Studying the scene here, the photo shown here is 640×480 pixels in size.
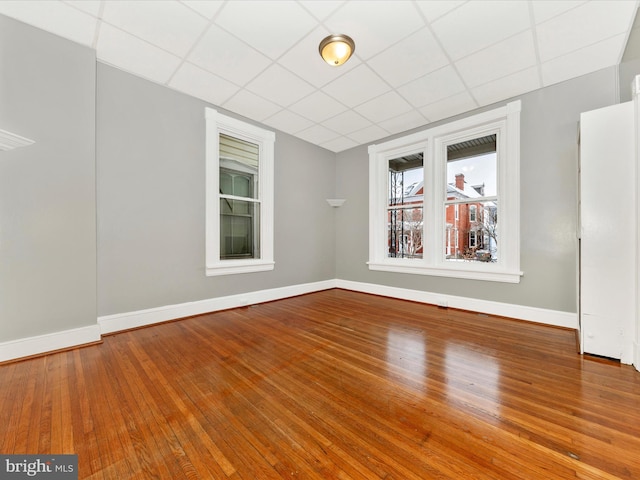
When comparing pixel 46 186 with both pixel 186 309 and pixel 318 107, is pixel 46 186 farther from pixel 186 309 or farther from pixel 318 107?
Result: pixel 318 107

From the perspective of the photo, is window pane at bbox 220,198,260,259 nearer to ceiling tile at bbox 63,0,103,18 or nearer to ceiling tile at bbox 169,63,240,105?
ceiling tile at bbox 169,63,240,105

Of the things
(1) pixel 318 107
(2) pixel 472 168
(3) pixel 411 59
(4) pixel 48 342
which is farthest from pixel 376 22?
(4) pixel 48 342

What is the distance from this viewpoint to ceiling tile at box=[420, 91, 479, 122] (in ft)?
10.8

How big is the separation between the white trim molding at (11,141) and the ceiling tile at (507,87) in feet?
14.6

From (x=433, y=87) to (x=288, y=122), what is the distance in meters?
2.11

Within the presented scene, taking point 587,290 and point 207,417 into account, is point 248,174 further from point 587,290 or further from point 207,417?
point 587,290

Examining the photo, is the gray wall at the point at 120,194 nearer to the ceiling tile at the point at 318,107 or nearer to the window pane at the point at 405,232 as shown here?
the window pane at the point at 405,232

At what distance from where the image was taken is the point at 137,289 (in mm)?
2898

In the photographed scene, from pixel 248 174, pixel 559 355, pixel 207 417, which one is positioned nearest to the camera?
pixel 207 417

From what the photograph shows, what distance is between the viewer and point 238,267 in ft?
12.4

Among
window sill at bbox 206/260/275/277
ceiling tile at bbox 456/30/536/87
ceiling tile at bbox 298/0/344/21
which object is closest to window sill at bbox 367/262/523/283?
window sill at bbox 206/260/275/277

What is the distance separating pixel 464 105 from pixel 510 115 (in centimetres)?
57

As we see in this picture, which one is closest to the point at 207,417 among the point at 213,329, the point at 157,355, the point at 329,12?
the point at 157,355

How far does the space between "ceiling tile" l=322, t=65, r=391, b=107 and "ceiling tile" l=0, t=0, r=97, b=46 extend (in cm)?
231
